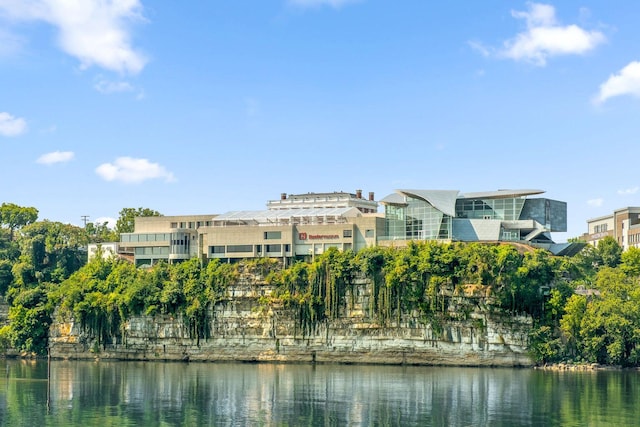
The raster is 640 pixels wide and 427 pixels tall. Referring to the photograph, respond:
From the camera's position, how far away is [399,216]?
125m

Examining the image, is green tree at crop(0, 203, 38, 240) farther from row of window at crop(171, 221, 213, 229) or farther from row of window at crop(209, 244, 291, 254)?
row of window at crop(209, 244, 291, 254)

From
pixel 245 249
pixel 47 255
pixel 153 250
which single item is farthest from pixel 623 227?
pixel 47 255

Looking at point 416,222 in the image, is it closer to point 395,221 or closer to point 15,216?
point 395,221

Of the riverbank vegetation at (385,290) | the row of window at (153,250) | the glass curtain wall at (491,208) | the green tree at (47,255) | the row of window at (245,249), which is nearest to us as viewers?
the riverbank vegetation at (385,290)

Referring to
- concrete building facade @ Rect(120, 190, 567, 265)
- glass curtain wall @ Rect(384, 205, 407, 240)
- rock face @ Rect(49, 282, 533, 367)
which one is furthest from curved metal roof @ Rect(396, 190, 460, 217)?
rock face @ Rect(49, 282, 533, 367)

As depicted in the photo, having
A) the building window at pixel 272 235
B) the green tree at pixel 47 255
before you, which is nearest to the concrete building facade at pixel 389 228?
the building window at pixel 272 235

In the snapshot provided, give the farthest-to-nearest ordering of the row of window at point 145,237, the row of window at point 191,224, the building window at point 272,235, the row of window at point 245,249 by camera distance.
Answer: the row of window at point 191,224 < the row of window at point 145,237 < the building window at point 272,235 < the row of window at point 245,249

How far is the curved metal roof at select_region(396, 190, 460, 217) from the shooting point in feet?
398

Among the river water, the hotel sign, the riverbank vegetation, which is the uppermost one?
the hotel sign

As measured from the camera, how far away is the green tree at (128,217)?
15362 centimetres

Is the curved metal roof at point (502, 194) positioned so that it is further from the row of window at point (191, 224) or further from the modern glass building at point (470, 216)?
the row of window at point (191, 224)

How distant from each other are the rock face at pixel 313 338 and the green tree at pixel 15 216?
34.4 metres

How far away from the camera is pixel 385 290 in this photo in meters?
116

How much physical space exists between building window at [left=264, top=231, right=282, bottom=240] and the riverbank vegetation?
3.49 metres
